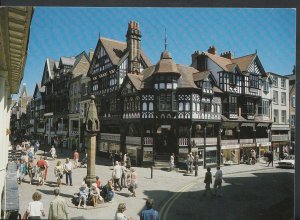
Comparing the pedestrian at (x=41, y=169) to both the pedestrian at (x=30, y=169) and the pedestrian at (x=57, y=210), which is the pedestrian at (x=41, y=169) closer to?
the pedestrian at (x=30, y=169)

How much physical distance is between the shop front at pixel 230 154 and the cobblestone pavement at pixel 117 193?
Answer: 364cm

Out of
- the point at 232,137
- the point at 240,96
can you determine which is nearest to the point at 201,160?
the point at 232,137

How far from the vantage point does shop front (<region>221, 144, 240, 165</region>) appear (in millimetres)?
16139

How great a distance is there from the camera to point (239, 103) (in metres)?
14.3

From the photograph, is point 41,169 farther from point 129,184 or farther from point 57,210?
point 57,210

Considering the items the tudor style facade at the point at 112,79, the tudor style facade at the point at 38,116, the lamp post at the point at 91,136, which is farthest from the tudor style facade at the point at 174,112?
the lamp post at the point at 91,136

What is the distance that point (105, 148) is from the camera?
35.7 feet

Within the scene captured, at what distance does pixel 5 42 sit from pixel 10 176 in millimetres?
5507

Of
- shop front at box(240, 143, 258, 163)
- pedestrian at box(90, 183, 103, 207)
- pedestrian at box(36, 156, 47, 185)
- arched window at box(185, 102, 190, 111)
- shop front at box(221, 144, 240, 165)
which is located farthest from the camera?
arched window at box(185, 102, 190, 111)

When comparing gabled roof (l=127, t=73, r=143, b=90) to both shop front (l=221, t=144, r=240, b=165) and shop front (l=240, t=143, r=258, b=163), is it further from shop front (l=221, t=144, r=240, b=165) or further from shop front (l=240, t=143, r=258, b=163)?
shop front (l=240, t=143, r=258, b=163)

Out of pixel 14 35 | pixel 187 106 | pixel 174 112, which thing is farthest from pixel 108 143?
pixel 14 35

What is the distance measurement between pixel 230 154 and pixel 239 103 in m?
3.73

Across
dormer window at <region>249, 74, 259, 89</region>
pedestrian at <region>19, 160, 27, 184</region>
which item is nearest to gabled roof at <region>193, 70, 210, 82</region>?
dormer window at <region>249, 74, 259, 89</region>

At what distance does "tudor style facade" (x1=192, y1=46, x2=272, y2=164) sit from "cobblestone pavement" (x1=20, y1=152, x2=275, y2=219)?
12.7 feet
